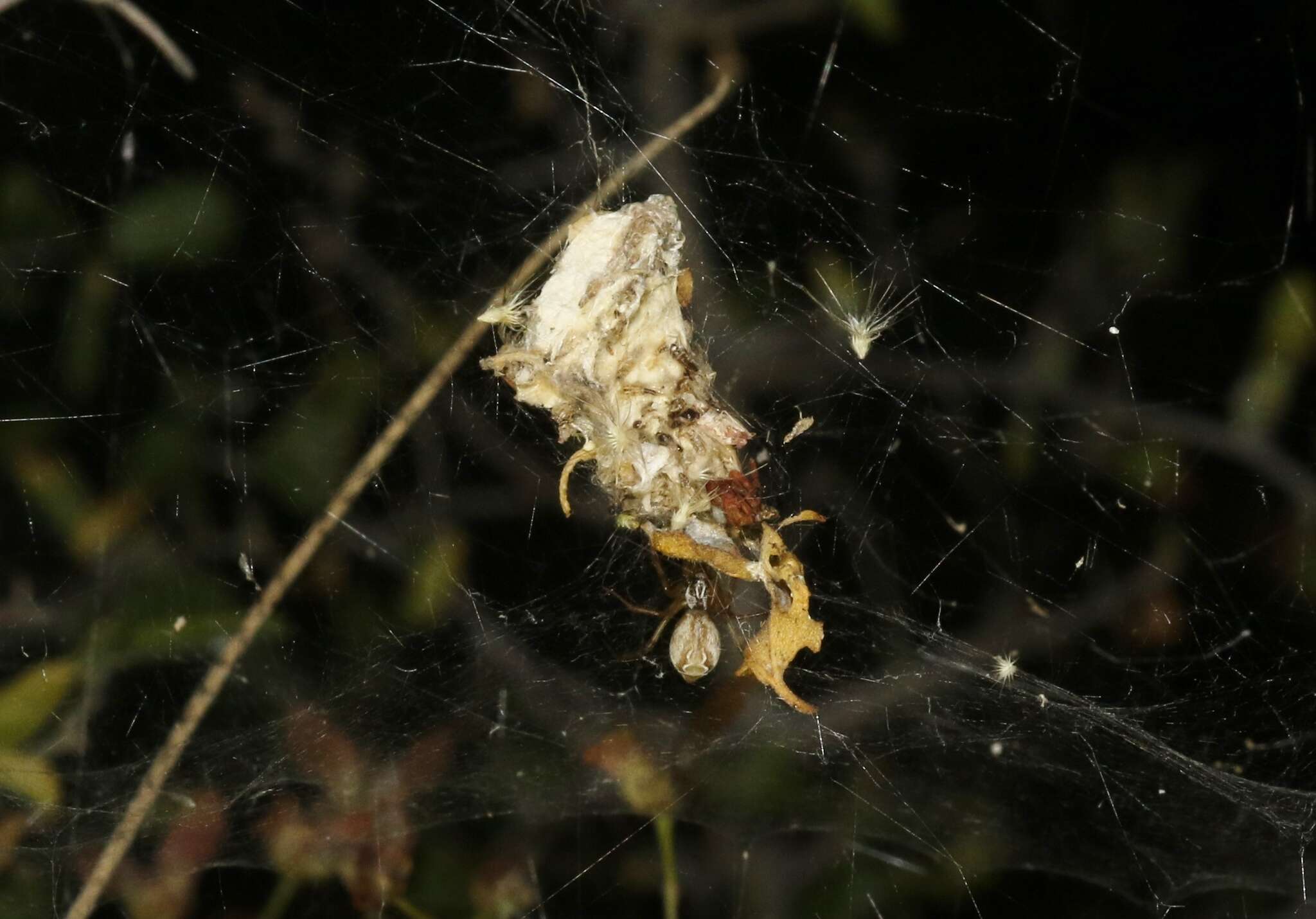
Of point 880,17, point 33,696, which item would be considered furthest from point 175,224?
point 880,17

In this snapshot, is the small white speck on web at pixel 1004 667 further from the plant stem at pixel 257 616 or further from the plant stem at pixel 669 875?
the plant stem at pixel 257 616

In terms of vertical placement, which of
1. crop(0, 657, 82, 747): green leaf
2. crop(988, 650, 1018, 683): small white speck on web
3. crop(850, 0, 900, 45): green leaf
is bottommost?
crop(0, 657, 82, 747): green leaf

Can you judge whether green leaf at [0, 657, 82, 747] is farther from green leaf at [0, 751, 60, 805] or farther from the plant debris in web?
the plant debris in web

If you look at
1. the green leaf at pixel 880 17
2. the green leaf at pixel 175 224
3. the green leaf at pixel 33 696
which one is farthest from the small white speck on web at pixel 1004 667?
the green leaf at pixel 33 696

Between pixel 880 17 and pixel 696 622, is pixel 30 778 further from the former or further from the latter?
pixel 880 17

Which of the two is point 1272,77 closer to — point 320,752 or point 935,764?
point 935,764

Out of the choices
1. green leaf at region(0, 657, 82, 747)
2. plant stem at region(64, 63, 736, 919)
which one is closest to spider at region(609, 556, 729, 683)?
plant stem at region(64, 63, 736, 919)

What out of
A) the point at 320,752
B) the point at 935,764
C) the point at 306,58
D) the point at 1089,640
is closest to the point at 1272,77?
the point at 1089,640

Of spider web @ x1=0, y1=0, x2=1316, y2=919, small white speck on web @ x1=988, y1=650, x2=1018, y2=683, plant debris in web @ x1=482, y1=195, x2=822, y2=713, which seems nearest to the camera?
plant debris in web @ x1=482, y1=195, x2=822, y2=713
